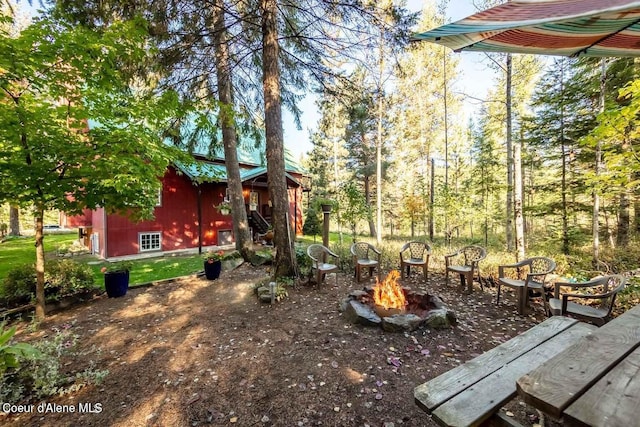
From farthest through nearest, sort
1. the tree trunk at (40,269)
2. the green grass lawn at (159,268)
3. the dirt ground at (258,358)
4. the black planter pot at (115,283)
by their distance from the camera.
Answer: the green grass lawn at (159,268) < the black planter pot at (115,283) < the tree trunk at (40,269) < the dirt ground at (258,358)

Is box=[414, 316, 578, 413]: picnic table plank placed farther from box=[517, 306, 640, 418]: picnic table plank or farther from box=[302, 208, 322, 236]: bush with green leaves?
box=[302, 208, 322, 236]: bush with green leaves

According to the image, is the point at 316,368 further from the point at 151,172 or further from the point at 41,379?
the point at 151,172

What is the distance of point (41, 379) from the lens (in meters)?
2.61

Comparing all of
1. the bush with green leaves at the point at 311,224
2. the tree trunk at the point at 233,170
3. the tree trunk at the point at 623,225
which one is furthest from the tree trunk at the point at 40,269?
the tree trunk at the point at 623,225

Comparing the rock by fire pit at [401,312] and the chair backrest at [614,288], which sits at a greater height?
the chair backrest at [614,288]

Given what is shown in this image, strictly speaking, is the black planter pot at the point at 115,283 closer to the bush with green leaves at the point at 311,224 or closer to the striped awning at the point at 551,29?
the striped awning at the point at 551,29

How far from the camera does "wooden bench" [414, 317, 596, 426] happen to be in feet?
4.53

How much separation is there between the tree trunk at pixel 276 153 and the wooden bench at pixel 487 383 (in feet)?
14.7

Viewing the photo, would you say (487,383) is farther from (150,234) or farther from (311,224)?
(311,224)

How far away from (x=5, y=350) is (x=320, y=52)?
755cm

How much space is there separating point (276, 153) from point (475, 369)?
Result: 521 centimetres

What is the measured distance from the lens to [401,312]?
14.0 ft

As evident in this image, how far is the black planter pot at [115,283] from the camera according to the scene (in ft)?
17.4

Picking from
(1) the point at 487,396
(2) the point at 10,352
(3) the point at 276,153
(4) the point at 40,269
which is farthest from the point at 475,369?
(4) the point at 40,269
